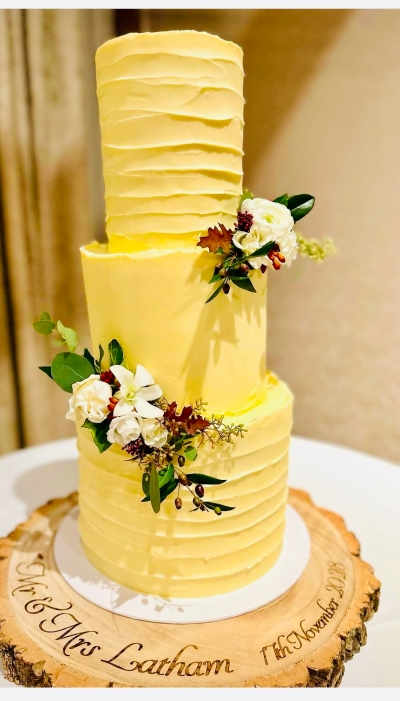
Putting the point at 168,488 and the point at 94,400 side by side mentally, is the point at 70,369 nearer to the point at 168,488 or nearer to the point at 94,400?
the point at 94,400

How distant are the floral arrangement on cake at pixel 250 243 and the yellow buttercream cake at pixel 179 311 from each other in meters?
0.04

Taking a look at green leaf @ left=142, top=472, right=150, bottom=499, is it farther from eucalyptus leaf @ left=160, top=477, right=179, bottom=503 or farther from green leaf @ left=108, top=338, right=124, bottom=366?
green leaf @ left=108, top=338, right=124, bottom=366

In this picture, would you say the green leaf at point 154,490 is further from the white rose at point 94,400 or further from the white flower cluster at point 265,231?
the white flower cluster at point 265,231

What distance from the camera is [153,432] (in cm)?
108

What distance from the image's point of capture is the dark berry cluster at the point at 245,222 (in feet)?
3.64

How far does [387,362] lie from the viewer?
233cm

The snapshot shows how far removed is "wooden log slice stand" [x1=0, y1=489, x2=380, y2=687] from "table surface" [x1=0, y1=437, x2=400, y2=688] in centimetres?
5

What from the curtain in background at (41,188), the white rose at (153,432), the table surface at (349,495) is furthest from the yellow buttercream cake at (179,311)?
the curtain in background at (41,188)

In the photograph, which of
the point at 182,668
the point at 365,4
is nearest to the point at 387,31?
the point at 365,4

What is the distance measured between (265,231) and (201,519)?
669 millimetres

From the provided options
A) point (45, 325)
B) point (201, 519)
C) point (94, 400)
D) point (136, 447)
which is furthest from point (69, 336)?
point (201, 519)

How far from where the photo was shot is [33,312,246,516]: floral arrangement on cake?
108 centimetres

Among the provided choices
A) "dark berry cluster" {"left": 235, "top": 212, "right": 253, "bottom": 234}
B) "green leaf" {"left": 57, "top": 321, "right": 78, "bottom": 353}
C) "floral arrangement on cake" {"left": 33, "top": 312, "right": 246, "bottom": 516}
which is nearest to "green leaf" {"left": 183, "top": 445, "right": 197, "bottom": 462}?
"floral arrangement on cake" {"left": 33, "top": 312, "right": 246, "bottom": 516}

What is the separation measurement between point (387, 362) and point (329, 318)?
0.33m
